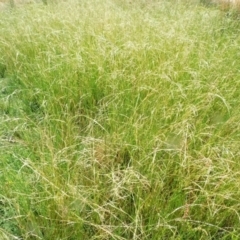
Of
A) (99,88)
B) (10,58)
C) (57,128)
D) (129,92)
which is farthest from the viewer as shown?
(10,58)

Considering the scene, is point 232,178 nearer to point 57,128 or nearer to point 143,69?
point 57,128

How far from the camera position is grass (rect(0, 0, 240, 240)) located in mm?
1276

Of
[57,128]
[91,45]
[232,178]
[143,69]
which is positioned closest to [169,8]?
[91,45]

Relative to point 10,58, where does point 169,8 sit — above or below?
above

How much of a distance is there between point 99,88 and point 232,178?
3.72 feet

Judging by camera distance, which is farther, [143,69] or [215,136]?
[143,69]

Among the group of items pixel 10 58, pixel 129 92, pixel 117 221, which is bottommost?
pixel 10 58

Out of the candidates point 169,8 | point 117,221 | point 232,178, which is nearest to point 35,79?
point 117,221

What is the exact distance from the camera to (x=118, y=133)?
5.49 feet

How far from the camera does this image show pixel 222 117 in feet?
6.15

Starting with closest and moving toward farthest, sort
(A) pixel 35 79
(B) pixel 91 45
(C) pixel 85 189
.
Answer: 1. (C) pixel 85 189
2. (A) pixel 35 79
3. (B) pixel 91 45

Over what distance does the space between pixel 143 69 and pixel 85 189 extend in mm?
1113

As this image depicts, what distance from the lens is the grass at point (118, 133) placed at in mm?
1276

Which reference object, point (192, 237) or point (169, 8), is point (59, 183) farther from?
point (169, 8)
